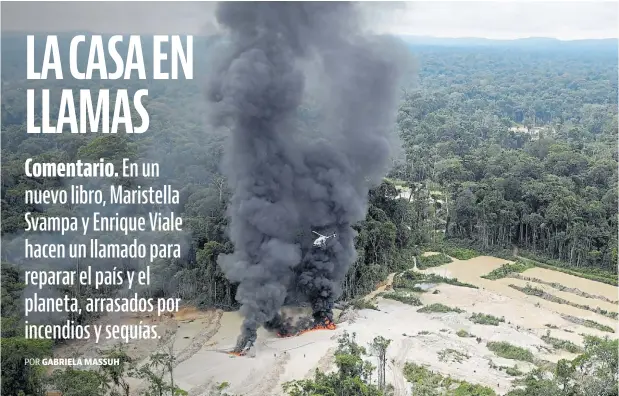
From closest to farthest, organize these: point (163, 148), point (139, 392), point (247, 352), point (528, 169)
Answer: point (139, 392), point (247, 352), point (528, 169), point (163, 148)

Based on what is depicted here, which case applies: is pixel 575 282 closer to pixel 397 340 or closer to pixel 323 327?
pixel 397 340

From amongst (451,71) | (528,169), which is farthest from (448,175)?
(451,71)

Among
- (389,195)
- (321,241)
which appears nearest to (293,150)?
(321,241)

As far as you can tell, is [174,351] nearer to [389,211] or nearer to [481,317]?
[481,317]

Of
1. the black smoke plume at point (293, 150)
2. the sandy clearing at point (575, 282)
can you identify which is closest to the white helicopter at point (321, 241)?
the black smoke plume at point (293, 150)

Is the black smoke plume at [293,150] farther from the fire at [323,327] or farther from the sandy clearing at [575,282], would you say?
the sandy clearing at [575,282]

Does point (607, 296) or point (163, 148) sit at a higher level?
point (163, 148)

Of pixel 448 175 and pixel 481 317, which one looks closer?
pixel 481 317

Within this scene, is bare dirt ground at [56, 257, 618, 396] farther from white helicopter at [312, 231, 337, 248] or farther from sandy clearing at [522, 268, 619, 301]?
white helicopter at [312, 231, 337, 248]
